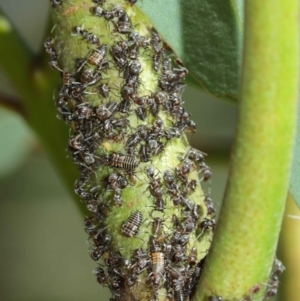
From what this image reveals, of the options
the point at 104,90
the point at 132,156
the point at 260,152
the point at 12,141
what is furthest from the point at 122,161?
the point at 12,141

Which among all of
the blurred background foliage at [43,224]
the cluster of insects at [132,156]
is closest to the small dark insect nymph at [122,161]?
the cluster of insects at [132,156]

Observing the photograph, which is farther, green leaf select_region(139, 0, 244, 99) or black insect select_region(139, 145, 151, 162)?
green leaf select_region(139, 0, 244, 99)

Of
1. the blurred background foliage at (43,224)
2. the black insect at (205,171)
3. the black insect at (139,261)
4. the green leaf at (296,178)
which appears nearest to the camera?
the black insect at (139,261)

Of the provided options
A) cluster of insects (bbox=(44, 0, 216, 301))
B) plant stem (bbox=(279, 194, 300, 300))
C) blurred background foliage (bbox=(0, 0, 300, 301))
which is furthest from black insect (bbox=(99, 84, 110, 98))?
blurred background foliage (bbox=(0, 0, 300, 301))

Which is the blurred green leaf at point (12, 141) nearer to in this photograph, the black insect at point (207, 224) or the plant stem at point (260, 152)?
the black insect at point (207, 224)

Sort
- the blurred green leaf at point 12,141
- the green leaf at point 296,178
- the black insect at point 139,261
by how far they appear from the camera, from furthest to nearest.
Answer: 1. the blurred green leaf at point 12,141
2. the green leaf at point 296,178
3. the black insect at point 139,261

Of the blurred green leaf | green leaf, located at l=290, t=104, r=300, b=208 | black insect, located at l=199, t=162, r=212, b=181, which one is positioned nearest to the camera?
green leaf, located at l=290, t=104, r=300, b=208

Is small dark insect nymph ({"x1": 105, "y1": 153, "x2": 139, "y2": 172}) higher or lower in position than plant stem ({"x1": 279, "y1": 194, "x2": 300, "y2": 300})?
higher

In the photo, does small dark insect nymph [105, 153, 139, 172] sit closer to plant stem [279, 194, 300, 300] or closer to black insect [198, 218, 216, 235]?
black insect [198, 218, 216, 235]
